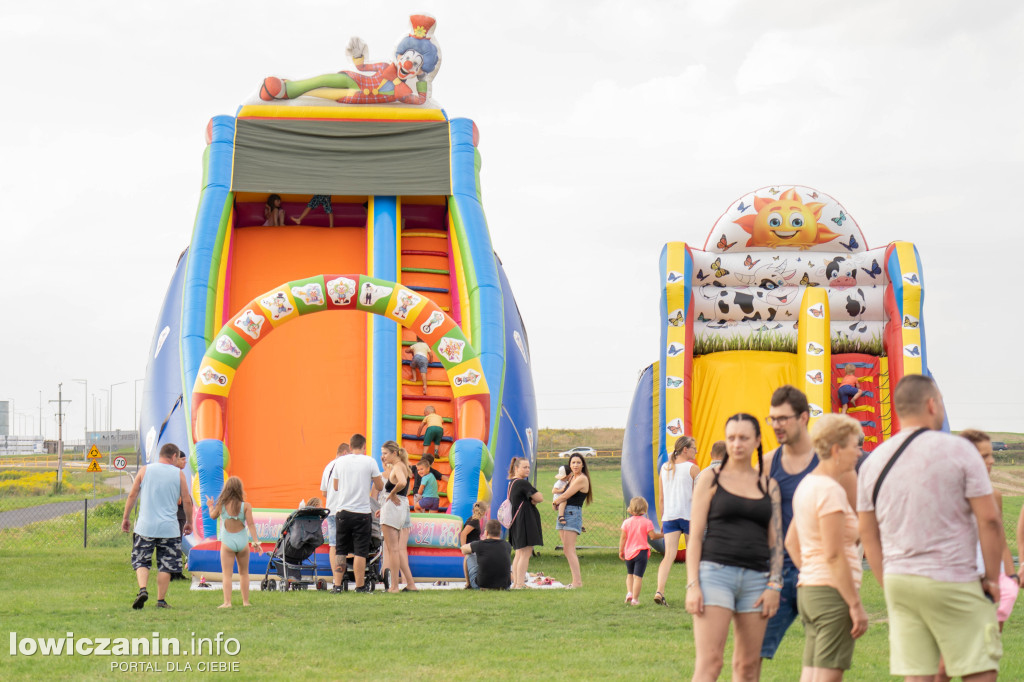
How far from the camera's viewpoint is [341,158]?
15.0 meters

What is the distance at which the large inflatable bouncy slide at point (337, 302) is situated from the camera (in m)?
11.7

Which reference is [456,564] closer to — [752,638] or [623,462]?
[623,462]

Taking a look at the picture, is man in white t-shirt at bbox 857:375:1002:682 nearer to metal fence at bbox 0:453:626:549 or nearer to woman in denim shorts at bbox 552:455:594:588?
woman in denim shorts at bbox 552:455:594:588

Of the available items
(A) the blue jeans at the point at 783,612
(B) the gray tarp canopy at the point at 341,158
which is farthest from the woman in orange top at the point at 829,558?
(B) the gray tarp canopy at the point at 341,158

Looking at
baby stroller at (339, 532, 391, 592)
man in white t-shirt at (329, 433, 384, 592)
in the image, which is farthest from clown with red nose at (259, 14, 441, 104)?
baby stroller at (339, 532, 391, 592)

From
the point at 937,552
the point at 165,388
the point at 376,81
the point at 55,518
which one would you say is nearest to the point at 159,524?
the point at 165,388

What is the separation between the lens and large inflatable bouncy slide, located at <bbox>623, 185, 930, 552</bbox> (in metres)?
13.9

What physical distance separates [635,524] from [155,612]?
Answer: 11.9 ft

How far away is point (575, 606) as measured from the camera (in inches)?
340

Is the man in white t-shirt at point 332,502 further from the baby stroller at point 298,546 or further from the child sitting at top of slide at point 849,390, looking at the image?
the child sitting at top of slide at point 849,390

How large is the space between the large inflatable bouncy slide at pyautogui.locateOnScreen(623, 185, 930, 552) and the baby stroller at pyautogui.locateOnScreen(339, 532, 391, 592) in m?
4.64

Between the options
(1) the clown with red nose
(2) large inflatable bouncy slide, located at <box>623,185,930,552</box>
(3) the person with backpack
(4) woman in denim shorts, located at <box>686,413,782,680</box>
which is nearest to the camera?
(4) woman in denim shorts, located at <box>686,413,782,680</box>

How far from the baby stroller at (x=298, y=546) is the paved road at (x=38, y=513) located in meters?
12.6

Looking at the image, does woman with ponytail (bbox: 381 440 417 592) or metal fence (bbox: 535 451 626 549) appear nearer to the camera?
woman with ponytail (bbox: 381 440 417 592)
